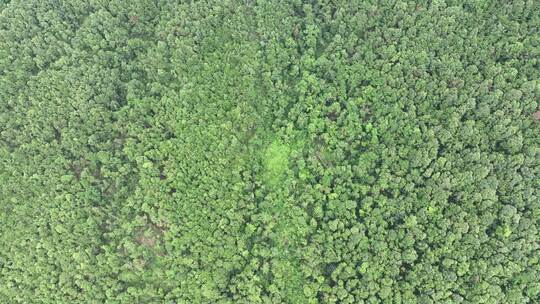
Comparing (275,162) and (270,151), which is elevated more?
(270,151)

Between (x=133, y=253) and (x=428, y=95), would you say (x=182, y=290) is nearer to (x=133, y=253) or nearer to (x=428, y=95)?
(x=133, y=253)

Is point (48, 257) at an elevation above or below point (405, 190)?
below

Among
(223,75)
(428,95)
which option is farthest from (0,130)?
(428,95)

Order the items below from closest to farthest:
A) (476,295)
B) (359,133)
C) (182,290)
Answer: (476,295) → (182,290) → (359,133)

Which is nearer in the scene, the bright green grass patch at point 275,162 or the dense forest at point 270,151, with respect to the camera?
the dense forest at point 270,151

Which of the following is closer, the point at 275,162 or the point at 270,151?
the point at 275,162

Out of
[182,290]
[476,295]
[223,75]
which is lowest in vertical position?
[182,290]

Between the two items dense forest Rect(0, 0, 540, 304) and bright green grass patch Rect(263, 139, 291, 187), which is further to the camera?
bright green grass patch Rect(263, 139, 291, 187)

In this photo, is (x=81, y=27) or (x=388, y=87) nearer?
(x=388, y=87)
